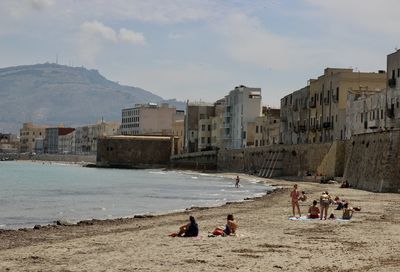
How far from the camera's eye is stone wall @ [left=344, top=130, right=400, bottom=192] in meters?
46.2

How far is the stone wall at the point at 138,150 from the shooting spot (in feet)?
475

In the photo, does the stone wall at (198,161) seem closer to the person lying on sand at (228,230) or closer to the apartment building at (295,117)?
the apartment building at (295,117)

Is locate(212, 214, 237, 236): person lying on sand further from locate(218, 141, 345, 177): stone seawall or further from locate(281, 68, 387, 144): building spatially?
locate(281, 68, 387, 144): building

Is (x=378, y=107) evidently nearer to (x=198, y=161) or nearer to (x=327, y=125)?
(x=327, y=125)

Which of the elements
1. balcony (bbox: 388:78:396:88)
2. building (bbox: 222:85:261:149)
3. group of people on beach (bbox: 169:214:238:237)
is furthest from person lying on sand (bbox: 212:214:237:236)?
building (bbox: 222:85:261:149)

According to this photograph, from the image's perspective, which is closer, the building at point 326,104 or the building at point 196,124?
the building at point 326,104

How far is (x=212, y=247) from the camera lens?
1984cm

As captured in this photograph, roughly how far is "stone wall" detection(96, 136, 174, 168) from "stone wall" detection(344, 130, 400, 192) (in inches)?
3435

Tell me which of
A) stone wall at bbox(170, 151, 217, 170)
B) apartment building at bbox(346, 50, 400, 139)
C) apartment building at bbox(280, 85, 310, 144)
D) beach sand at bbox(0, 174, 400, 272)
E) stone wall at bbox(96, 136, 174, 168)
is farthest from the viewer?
stone wall at bbox(96, 136, 174, 168)

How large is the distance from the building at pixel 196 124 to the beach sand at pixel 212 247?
115m

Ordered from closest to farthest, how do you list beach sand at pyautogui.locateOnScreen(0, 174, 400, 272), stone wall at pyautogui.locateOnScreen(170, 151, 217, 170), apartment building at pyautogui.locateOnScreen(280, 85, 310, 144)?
1. beach sand at pyautogui.locateOnScreen(0, 174, 400, 272)
2. apartment building at pyautogui.locateOnScreen(280, 85, 310, 144)
3. stone wall at pyautogui.locateOnScreen(170, 151, 217, 170)

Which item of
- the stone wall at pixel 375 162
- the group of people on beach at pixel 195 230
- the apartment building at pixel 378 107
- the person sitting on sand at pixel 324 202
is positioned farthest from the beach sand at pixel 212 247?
the apartment building at pixel 378 107

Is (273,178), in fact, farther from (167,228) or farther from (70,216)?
(167,228)

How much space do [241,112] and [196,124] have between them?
26.0 m
